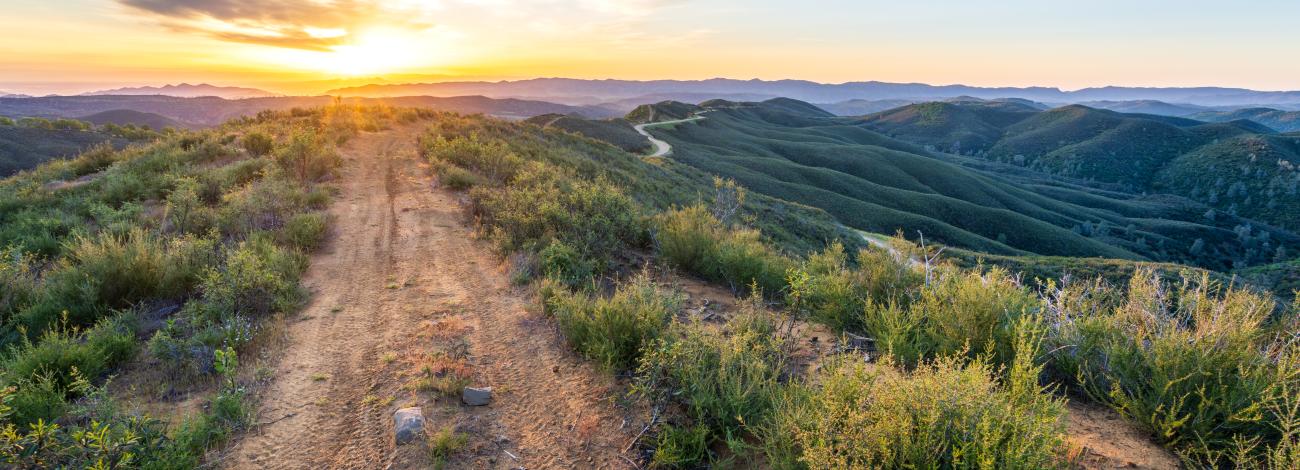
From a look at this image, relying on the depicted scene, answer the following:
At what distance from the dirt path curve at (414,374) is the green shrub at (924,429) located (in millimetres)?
1391

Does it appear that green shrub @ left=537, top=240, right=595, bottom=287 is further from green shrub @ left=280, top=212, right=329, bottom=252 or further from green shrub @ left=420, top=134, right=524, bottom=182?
green shrub @ left=420, top=134, right=524, bottom=182

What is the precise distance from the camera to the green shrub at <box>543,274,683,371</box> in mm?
4953

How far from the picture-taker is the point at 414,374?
15.8ft

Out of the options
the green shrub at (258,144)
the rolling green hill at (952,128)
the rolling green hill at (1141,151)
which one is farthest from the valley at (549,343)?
the rolling green hill at (952,128)

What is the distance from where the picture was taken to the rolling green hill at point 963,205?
61750 millimetres

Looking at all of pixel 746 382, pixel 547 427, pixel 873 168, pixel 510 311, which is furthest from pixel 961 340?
pixel 873 168

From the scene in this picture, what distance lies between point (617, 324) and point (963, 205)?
7908 cm

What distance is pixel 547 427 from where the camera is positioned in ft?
13.6

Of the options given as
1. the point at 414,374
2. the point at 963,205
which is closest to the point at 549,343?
the point at 414,374

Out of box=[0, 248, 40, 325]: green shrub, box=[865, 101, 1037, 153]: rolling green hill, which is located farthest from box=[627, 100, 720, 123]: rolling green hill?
box=[0, 248, 40, 325]: green shrub

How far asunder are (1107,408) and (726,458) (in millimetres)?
3271

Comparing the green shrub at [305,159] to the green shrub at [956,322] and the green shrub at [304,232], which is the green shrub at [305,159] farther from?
the green shrub at [956,322]

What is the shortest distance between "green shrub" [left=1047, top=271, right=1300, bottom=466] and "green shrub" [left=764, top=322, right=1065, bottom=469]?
39.3 inches

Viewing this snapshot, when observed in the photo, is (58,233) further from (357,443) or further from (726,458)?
(726,458)
